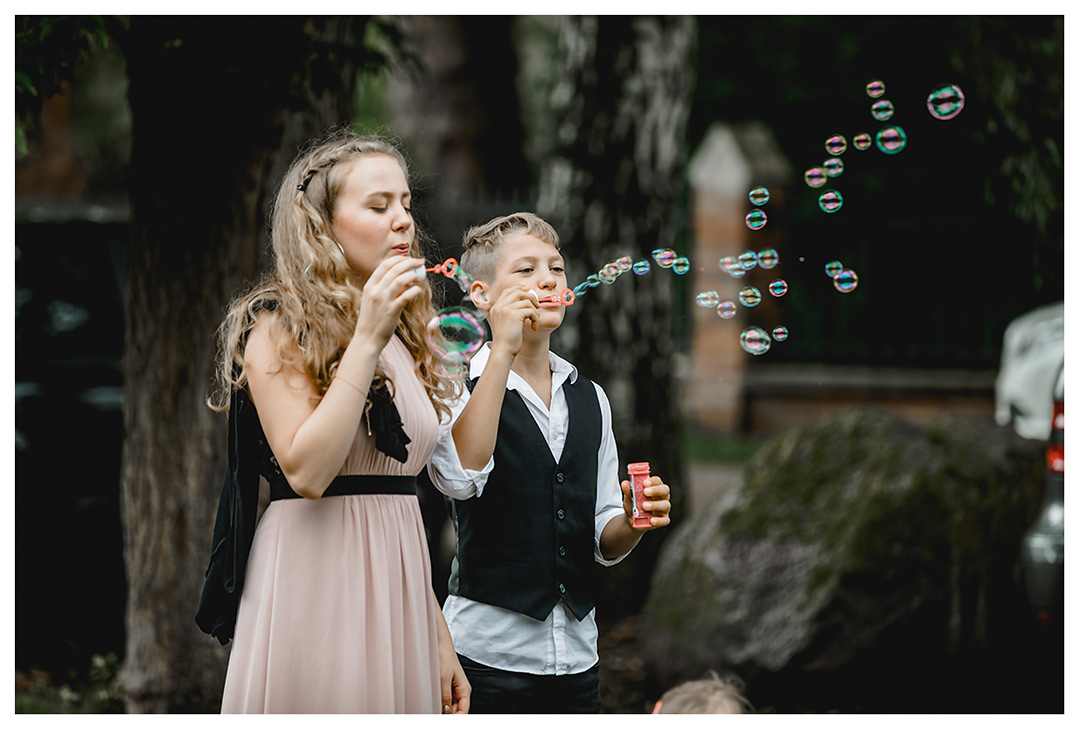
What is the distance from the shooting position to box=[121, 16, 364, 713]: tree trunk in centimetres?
391

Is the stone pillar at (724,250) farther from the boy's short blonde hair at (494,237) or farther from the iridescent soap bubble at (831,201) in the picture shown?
the boy's short blonde hair at (494,237)

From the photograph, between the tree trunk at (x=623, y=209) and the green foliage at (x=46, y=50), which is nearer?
the green foliage at (x=46, y=50)

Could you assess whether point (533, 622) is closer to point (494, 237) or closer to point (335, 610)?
point (335, 610)

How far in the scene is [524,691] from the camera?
2.59 meters

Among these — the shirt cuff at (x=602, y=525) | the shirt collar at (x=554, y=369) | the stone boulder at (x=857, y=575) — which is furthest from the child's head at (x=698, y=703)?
the stone boulder at (x=857, y=575)

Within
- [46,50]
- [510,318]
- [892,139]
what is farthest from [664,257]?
[46,50]

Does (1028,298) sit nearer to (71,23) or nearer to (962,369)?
(962,369)

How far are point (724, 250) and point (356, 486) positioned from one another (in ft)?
29.5

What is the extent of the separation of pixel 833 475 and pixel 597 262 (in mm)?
1826

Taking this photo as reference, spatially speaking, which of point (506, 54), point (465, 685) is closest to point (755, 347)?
point (465, 685)

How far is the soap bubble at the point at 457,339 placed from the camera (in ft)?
8.20

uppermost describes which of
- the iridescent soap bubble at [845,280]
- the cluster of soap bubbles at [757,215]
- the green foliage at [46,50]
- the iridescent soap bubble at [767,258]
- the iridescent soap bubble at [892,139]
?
the green foliage at [46,50]

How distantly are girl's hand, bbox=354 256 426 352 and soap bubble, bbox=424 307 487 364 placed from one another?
12.4 inches

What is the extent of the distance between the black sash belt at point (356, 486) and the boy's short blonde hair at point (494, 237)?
0.57 m
